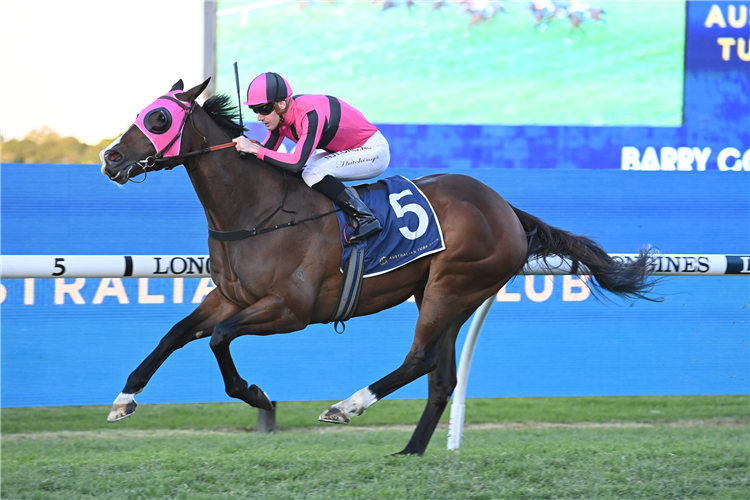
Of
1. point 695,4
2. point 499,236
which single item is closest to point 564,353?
point 499,236

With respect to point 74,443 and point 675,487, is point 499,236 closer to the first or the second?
point 675,487

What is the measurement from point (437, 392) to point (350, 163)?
1.20 m

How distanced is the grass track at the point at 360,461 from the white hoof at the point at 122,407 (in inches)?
10.7

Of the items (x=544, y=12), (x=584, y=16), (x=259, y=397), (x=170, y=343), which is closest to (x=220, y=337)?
(x=170, y=343)

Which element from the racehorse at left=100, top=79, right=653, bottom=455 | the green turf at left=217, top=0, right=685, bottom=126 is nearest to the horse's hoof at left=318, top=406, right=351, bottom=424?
the racehorse at left=100, top=79, right=653, bottom=455

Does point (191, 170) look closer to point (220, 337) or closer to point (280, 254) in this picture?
point (280, 254)

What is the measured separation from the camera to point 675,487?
11.1 ft

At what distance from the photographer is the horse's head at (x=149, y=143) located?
10.9 feet

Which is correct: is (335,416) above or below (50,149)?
below

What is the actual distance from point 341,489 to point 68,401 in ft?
7.25

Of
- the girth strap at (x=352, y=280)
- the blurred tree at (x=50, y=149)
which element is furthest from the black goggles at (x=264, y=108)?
the blurred tree at (x=50, y=149)

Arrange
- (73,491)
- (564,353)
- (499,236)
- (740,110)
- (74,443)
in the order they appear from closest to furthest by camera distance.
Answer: (73,491) < (499,236) < (74,443) < (564,353) < (740,110)

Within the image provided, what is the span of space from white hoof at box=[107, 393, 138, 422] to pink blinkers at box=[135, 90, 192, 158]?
979 millimetres

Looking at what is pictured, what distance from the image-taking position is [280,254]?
3.53 metres
